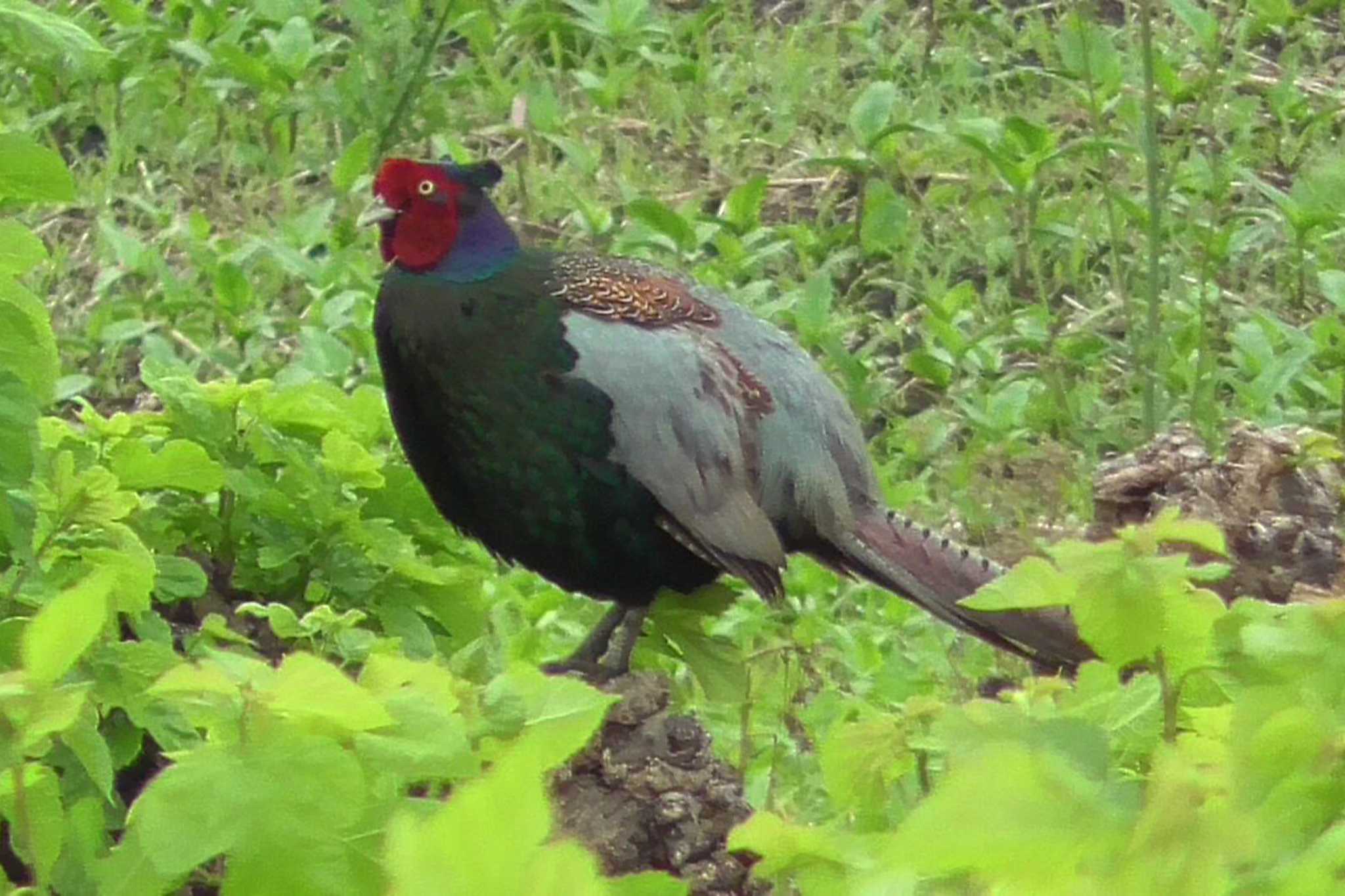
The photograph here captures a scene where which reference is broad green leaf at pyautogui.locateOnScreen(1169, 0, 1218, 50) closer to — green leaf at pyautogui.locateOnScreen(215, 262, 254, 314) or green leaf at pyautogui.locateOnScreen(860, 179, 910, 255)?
green leaf at pyautogui.locateOnScreen(860, 179, 910, 255)

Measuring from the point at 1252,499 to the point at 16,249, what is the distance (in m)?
2.41

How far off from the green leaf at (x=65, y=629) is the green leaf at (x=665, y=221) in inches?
191

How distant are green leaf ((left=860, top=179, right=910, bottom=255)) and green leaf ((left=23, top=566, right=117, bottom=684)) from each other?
520 cm

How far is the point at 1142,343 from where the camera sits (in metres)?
5.61

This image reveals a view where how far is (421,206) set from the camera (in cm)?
439

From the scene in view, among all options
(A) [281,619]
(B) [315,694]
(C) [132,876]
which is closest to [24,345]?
(A) [281,619]

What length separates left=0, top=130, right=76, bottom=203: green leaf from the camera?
219 cm

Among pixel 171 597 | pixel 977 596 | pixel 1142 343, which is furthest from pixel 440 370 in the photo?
pixel 977 596

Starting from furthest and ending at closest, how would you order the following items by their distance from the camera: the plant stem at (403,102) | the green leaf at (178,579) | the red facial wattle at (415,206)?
the plant stem at (403,102)
the red facial wattle at (415,206)
the green leaf at (178,579)

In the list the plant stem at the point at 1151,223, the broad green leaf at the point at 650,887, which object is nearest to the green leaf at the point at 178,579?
the broad green leaf at the point at 650,887

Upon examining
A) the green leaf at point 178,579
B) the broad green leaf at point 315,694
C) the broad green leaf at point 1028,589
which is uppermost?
the broad green leaf at point 315,694

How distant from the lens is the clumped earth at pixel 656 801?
8.95 ft

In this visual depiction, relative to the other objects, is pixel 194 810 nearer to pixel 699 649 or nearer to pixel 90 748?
pixel 90 748

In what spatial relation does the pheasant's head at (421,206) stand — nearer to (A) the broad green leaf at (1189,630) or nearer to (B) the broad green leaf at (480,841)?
(A) the broad green leaf at (1189,630)
